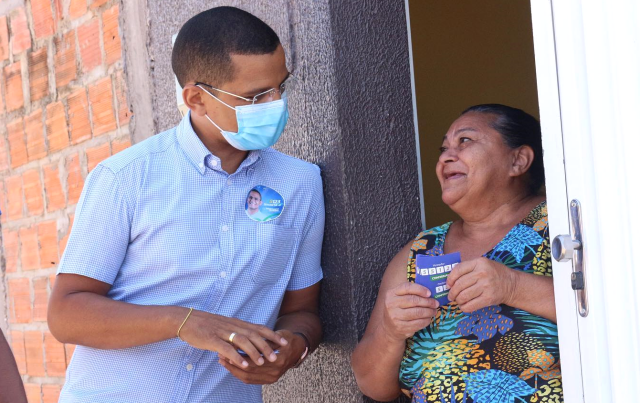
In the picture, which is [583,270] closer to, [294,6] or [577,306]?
Answer: [577,306]

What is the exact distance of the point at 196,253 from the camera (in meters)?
2.26

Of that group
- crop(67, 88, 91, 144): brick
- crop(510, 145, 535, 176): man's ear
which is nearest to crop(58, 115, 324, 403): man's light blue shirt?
crop(510, 145, 535, 176): man's ear

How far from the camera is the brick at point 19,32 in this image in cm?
399

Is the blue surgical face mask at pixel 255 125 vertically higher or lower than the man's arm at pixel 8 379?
higher

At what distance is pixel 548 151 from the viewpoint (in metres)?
1.80

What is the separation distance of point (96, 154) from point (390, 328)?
1.87m

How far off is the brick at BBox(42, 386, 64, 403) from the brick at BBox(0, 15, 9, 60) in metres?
1.65

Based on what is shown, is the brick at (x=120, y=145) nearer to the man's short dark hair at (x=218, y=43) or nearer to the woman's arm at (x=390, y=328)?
the man's short dark hair at (x=218, y=43)

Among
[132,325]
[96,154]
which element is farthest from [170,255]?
[96,154]

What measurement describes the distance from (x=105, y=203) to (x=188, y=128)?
1.10 feet

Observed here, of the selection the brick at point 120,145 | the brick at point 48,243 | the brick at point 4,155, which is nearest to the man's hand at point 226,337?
the brick at point 120,145

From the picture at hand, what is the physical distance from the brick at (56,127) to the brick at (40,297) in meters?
0.61

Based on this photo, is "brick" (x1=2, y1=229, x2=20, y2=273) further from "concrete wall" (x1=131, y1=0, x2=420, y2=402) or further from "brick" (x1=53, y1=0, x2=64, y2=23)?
"concrete wall" (x1=131, y1=0, x2=420, y2=402)

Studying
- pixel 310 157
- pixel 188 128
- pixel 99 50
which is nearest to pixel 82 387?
pixel 188 128
